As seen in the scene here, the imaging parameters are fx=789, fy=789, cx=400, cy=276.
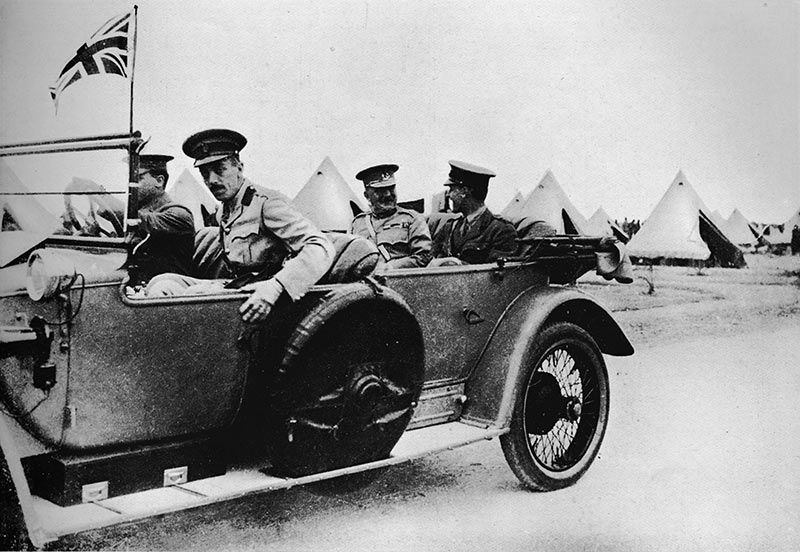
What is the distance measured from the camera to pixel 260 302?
2.74 m

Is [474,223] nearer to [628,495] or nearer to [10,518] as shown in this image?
[628,495]

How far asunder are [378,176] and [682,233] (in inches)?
113

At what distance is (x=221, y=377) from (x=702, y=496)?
2.47 metres

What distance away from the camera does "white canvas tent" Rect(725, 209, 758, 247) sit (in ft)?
16.3

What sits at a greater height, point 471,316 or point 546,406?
point 471,316

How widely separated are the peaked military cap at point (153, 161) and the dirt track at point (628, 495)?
4.95ft

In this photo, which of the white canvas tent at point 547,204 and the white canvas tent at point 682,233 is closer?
the white canvas tent at point 547,204

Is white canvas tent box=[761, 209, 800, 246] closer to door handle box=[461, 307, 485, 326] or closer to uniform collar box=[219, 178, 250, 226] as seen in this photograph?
door handle box=[461, 307, 485, 326]

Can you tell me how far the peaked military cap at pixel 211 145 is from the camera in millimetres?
3100

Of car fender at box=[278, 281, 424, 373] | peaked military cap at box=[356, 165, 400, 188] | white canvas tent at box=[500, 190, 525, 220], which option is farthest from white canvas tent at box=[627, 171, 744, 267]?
car fender at box=[278, 281, 424, 373]

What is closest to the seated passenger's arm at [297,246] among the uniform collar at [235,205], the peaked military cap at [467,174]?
the uniform collar at [235,205]

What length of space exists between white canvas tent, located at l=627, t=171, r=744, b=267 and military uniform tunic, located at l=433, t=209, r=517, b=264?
3.64ft

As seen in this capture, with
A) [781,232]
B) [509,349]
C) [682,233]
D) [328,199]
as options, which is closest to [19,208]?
[328,199]

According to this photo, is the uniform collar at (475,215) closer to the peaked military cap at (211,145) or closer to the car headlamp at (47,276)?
the peaked military cap at (211,145)
